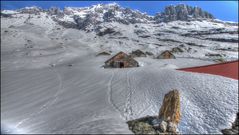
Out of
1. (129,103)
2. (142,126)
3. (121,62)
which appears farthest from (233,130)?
(121,62)

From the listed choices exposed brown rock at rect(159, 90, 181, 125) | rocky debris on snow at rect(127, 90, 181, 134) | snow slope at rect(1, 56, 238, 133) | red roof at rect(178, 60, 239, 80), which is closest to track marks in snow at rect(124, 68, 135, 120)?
snow slope at rect(1, 56, 238, 133)

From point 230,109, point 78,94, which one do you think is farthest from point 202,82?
point 78,94

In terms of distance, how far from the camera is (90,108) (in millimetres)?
31797

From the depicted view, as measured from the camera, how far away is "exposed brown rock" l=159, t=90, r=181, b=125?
27688 millimetres

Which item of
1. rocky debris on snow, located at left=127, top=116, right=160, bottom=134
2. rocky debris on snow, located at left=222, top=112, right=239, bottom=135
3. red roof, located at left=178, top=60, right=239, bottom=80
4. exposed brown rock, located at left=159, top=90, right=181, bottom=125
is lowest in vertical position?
rocky debris on snow, located at left=222, top=112, right=239, bottom=135

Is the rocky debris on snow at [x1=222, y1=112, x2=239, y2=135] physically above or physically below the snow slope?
below

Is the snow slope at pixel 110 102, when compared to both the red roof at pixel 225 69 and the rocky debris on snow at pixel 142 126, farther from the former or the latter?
the red roof at pixel 225 69

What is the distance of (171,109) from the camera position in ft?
94.3

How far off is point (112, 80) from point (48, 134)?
30450mm

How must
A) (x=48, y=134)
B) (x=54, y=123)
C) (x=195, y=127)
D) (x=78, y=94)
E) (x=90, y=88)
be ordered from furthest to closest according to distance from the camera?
(x=90, y=88)
(x=78, y=94)
(x=195, y=127)
(x=54, y=123)
(x=48, y=134)

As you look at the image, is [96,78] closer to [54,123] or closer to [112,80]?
[112,80]

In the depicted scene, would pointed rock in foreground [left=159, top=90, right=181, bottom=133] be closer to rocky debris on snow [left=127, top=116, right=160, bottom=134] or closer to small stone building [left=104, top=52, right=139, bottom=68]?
rocky debris on snow [left=127, top=116, right=160, bottom=134]

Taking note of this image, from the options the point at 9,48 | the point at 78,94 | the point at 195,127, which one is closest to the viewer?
the point at 195,127

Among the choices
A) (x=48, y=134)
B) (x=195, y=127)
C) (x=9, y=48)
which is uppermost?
(x=9, y=48)
